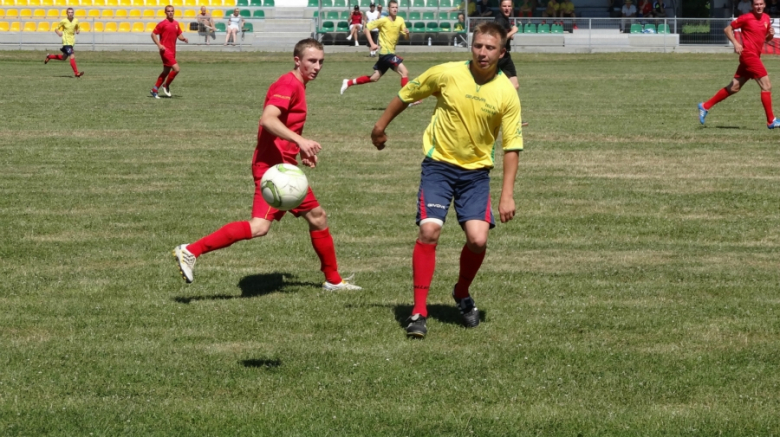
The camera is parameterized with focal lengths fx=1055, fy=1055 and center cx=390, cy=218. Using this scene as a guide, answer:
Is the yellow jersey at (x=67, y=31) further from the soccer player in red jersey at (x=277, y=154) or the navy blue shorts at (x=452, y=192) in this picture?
the navy blue shorts at (x=452, y=192)

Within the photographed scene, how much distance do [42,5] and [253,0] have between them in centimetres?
994

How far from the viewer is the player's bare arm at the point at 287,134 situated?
7.12 m

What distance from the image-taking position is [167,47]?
25672mm

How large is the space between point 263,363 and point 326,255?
79.8 inches

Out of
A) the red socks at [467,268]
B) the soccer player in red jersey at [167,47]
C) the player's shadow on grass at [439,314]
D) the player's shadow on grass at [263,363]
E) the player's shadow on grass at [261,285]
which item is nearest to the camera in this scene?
the player's shadow on grass at [263,363]

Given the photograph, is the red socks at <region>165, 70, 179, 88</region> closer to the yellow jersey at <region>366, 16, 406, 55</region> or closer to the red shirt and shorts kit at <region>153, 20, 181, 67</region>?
the red shirt and shorts kit at <region>153, 20, 181, 67</region>

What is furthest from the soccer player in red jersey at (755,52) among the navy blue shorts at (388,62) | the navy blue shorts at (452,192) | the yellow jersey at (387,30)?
the navy blue shorts at (452,192)

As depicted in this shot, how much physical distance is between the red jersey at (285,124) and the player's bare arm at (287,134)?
0.59 feet

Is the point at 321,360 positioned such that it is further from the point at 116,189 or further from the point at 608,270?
the point at 116,189

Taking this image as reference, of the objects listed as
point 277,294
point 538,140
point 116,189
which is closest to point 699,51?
point 538,140

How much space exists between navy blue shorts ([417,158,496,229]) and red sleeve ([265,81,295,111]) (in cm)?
126

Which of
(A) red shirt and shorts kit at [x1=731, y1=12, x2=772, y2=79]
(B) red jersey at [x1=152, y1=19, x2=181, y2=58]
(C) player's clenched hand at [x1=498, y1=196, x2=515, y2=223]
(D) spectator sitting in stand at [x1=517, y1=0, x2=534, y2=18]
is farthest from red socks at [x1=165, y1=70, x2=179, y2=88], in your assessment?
(D) spectator sitting in stand at [x1=517, y1=0, x2=534, y2=18]

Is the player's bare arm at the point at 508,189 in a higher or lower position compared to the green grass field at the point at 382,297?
higher

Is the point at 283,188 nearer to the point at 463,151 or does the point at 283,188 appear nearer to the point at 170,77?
the point at 463,151
